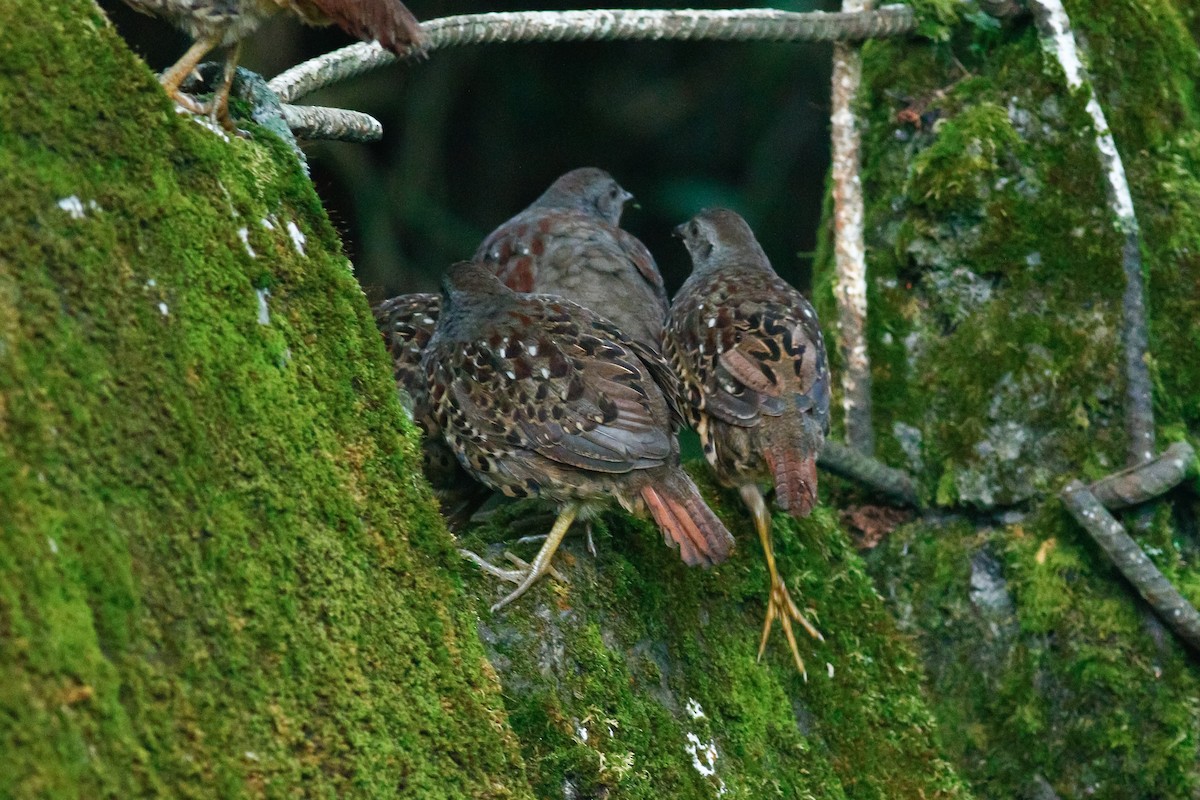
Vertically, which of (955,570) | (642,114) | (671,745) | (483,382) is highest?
(483,382)

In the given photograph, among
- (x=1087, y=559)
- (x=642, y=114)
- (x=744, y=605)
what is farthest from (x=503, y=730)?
(x=642, y=114)

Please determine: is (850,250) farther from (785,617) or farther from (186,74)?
(186,74)

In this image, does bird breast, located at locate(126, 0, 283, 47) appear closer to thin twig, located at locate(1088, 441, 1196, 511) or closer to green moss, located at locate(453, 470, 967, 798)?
green moss, located at locate(453, 470, 967, 798)

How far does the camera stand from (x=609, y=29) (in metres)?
4.96

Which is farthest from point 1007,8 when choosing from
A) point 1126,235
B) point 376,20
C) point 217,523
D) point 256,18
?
point 217,523

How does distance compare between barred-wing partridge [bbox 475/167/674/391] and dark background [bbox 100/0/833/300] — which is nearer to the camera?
barred-wing partridge [bbox 475/167/674/391]

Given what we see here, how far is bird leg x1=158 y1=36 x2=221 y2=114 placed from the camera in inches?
110

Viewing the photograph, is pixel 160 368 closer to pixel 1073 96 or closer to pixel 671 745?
pixel 671 745

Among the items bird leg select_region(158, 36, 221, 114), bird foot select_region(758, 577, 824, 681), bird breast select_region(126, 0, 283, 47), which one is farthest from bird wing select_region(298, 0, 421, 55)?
bird foot select_region(758, 577, 824, 681)

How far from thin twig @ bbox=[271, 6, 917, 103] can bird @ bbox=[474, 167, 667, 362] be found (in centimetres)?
68

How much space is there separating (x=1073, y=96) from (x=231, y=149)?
3474 mm

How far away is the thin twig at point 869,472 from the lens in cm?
507

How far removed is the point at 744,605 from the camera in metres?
4.11

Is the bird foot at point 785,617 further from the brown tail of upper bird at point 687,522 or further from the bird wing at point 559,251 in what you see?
the bird wing at point 559,251
